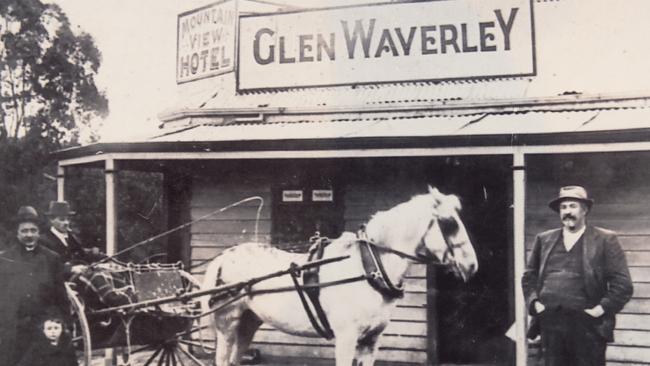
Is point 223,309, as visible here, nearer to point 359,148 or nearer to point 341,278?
point 341,278

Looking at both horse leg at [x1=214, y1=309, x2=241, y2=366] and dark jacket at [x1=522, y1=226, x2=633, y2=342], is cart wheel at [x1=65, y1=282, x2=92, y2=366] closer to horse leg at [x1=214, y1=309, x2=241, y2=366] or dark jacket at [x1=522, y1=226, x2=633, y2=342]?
horse leg at [x1=214, y1=309, x2=241, y2=366]

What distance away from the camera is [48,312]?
529cm

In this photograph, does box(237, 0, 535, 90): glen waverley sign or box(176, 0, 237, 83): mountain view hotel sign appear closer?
box(237, 0, 535, 90): glen waverley sign

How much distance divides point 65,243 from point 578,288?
14.0 feet

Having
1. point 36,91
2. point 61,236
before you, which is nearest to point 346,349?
point 61,236

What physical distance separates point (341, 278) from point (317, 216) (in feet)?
11.4

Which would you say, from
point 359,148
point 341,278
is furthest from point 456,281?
point 341,278

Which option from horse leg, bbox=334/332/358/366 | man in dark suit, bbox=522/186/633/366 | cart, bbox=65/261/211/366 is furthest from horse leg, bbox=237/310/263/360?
man in dark suit, bbox=522/186/633/366

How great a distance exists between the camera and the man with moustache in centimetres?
531

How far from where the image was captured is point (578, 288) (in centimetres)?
522

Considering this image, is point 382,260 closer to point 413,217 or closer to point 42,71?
point 413,217

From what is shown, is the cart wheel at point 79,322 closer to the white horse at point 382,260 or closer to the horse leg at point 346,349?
the white horse at point 382,260

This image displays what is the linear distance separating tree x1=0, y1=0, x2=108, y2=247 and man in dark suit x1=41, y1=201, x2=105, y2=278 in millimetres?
3621

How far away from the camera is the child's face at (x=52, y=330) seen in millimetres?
5254
